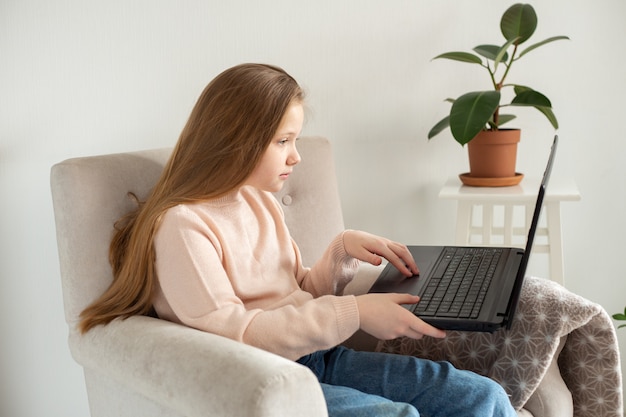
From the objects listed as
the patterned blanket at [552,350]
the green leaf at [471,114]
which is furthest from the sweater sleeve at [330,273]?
the green leaf at [471,114]

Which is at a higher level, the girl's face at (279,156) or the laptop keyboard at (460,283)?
the girl's face at (279,156)

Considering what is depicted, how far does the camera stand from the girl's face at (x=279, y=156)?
1339 millimetres

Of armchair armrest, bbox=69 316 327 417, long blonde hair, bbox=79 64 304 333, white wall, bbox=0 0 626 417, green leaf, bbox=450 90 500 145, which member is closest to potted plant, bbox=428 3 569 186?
green leaf, bbox=450 90 500 145

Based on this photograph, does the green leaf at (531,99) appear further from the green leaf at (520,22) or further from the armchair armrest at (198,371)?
the armchair armrest at (198,371)

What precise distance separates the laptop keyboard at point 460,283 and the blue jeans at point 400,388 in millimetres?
118

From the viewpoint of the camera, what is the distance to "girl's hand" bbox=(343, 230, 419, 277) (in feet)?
4.76

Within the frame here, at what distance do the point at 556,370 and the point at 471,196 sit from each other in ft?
2.11

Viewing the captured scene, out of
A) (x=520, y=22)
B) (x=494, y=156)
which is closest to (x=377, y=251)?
(x=494, y=156)

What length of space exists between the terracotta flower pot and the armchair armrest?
104 cm

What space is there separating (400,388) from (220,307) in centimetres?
32

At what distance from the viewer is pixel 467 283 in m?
1.34

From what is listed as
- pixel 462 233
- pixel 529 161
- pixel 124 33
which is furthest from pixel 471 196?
pixel 124 33

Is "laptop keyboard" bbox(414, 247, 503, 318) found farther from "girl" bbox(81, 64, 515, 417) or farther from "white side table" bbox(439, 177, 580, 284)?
"white side table" bbox(439, 177, 580, 284)

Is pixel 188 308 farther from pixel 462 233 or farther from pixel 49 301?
pixel 462 233
